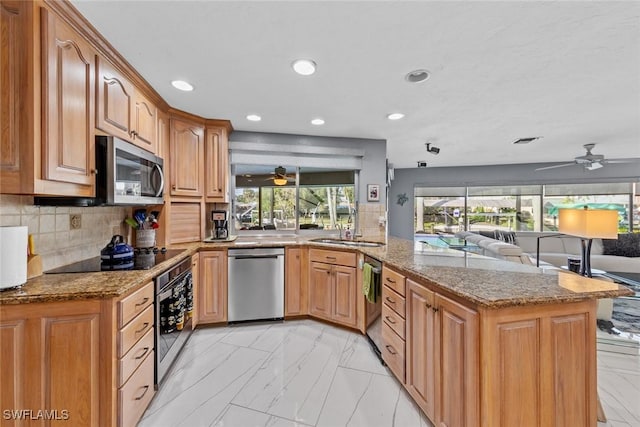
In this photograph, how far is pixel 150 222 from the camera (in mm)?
2535

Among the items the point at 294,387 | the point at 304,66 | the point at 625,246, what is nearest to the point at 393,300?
the point at 294,387

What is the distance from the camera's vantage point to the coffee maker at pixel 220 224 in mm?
3057

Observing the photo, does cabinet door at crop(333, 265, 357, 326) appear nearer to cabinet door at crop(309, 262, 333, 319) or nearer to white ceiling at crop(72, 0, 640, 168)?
cabinet door at crop(309, 262, 333, 319)

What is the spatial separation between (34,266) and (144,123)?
4.20 ft

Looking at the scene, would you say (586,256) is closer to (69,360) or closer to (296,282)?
(296,282)

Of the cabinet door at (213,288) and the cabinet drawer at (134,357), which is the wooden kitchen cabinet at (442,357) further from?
the cabinet door at (213,288)

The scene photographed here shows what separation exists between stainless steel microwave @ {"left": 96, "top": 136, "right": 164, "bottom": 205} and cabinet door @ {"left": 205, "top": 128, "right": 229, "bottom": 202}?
2.60 feet

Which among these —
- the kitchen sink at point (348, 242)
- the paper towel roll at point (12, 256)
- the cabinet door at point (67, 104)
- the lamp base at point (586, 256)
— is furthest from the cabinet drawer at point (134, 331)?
the lamp base at point (586, 256)

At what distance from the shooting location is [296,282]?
2.96 meters

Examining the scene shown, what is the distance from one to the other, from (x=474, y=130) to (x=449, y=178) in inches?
122

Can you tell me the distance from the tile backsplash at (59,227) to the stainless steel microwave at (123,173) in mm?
369

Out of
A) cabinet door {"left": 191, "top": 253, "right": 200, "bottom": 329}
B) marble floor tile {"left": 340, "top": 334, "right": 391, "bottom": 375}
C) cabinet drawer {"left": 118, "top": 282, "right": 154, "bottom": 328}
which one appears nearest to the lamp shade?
marble floor tile {"left": 340, "top": 334, "right": 391, "bottom": 375}

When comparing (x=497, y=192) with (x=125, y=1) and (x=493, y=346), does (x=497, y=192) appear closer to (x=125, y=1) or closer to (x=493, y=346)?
(x=493, y=346)

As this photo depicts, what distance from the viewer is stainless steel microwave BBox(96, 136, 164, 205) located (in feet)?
5.36
